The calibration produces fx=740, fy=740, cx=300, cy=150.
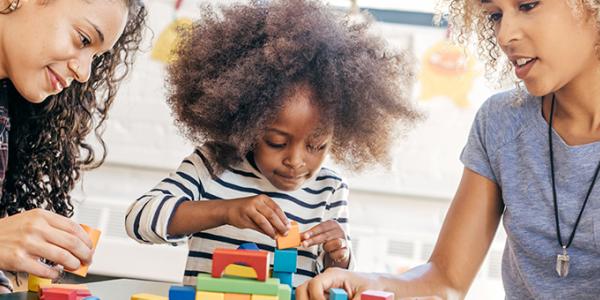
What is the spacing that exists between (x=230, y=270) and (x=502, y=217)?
1.93 ft

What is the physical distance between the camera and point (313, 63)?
Result: 1293mm

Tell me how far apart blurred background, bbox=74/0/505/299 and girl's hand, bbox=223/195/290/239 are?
159cm

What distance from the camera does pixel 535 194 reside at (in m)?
1.22

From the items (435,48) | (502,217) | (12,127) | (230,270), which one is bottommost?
(230,270)

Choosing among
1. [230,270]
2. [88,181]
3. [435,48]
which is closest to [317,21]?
[230,270]

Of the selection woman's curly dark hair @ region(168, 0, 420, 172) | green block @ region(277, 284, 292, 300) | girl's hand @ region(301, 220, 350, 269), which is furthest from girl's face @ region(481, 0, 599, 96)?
green block @ region(277, 284, 292, 300)

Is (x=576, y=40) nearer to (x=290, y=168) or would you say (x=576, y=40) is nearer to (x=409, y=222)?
(x=290, y=168)

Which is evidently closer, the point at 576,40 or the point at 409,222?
the point at 576,40

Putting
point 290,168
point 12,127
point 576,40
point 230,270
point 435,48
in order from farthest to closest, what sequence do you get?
point 435,48, point 12,127, point 290,168, point 576,40, point 230,270

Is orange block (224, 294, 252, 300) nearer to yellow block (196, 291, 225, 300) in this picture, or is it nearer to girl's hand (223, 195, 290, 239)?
yellow block (196, 291, 225, 300)

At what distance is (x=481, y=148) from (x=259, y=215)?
1.41 feet

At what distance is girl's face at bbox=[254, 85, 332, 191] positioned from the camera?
125cm

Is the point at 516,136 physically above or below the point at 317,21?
below

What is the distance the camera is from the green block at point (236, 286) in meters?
0.89
